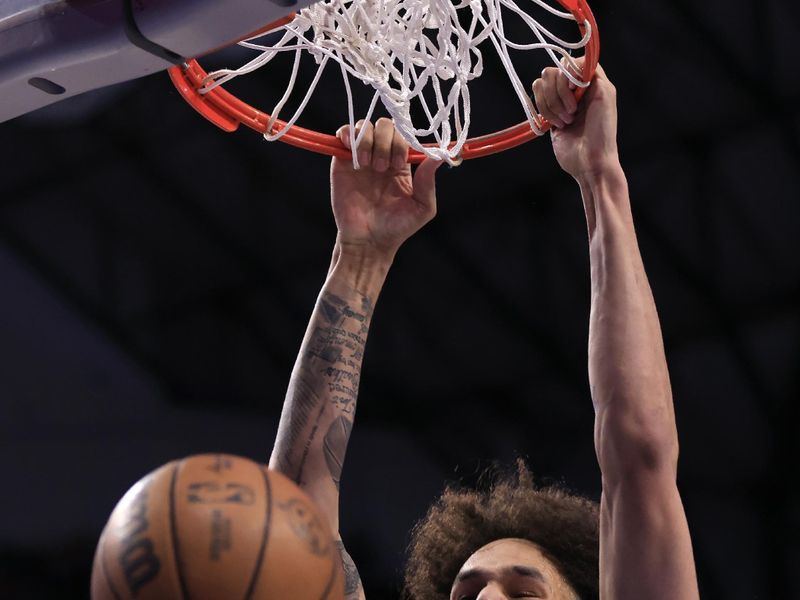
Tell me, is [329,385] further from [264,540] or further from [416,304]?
[416,304]

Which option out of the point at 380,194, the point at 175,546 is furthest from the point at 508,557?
the point at 175,546

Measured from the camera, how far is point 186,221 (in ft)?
12.2

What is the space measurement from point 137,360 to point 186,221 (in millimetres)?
493

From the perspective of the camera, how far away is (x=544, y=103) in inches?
65.5

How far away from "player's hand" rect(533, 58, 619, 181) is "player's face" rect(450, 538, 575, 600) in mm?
595

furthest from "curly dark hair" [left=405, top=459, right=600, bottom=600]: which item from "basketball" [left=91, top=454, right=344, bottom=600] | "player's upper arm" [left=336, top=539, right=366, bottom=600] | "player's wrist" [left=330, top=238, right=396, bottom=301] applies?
"basketball" [left=91, top=454, right=344, bottom=600]

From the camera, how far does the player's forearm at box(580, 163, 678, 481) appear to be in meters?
1.39

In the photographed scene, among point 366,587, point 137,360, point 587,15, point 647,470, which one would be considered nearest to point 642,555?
point 647,470

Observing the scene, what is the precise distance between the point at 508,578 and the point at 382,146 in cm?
71

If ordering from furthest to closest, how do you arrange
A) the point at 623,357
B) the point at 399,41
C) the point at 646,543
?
1. the point at 399,41
2. the point at 623,357
3. the point at 646,543

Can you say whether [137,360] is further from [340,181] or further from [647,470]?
[647,470]

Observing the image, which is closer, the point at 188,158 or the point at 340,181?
the point at 340,181

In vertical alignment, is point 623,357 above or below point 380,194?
Result: below

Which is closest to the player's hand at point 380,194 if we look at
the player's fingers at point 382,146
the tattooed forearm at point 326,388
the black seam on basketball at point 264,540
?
the player's fingers at point 382,146
